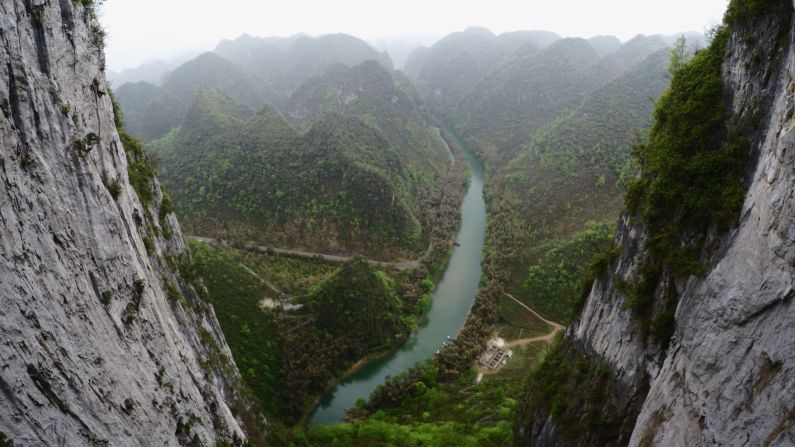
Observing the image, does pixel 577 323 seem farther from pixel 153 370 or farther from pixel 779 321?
pixel 153 370

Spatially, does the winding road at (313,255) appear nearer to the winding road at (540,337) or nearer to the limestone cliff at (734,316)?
the winding road at (540,337)

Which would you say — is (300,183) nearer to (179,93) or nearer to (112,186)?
(112,186)

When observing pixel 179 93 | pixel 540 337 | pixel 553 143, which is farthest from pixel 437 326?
pixel 179 93

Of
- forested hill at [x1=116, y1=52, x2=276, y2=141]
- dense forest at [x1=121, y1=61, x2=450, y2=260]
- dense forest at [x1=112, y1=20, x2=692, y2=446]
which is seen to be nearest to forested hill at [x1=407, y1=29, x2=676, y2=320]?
dense forest at [x1=112, y1=20, x2=692, y2=446]

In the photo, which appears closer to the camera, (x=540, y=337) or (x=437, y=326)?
(x=540, y=337)

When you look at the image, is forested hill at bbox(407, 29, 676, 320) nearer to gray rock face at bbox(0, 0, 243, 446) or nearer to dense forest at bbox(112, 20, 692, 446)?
dense forest at bbox(112, 20, 692, 446)

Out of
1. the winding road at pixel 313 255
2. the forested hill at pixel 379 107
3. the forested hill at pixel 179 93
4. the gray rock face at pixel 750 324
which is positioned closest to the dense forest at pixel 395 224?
the forested hill at pixel 379 107

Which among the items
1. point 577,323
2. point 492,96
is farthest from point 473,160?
point 577,323
